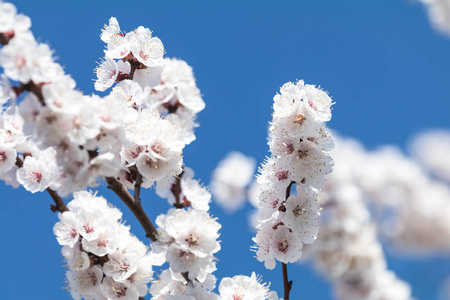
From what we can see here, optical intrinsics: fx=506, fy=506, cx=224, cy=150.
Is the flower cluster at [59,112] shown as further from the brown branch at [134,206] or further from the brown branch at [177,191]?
the brown branch at [177,191]

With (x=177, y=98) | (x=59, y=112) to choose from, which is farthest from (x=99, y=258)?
(x=177, y=98)

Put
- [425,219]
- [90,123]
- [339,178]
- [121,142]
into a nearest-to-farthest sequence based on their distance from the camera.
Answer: [90,123]
[121,142]
[339,178]
[425,219]

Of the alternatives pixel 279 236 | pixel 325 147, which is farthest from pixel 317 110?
pixel 279 236

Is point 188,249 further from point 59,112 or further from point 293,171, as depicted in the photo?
point 59,112

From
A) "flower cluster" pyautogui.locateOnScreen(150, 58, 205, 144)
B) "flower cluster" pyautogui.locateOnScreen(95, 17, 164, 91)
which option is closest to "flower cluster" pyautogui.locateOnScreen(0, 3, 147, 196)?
"flower cluster" pyautogui.locateOnScreen(95, 17, 164, 91)

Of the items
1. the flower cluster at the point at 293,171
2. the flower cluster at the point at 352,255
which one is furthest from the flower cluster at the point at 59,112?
the flower cluster at the point at 352,255

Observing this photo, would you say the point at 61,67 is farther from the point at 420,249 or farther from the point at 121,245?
the point at 420,249

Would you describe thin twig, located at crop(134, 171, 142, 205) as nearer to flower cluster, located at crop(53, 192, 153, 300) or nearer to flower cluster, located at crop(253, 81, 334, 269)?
flower cluster, located at crop(53, 192, 153, 300)
